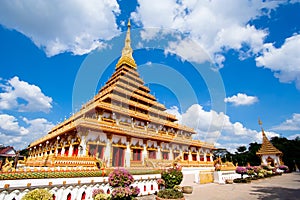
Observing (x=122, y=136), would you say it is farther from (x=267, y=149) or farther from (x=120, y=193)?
(x=267, y=149)

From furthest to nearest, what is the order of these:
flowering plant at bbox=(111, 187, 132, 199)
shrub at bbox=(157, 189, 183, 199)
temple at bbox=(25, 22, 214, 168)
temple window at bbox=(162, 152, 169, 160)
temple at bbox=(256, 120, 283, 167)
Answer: temple at bbox=(256, 120, 283, 167) → temple window at bbox=(162, 152, 169, 160) → temple at bbox=(25, 22, 214, 168) → shrub at bbox=(157, 189, 183, 199) → flowering plant at bbox=(111, 187, 132, 199)

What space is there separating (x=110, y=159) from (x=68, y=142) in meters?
5.33

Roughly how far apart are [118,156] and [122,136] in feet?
6.64

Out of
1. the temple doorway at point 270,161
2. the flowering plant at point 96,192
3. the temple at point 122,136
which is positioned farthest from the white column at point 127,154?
the temple doorway at point 270,161

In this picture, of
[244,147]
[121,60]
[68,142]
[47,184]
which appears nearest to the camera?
[47,184]

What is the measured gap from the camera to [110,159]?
17078mm

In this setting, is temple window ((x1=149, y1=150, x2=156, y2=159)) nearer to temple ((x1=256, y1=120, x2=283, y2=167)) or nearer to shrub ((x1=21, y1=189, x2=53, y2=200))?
shrub ((x1=21, y1=189, x2=53, y2=200))

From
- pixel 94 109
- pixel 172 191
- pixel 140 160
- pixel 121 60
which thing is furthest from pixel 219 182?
pixel 121 60

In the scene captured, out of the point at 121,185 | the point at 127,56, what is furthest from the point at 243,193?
the point at 127,56

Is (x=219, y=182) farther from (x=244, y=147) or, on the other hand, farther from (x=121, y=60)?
(x=244, y=147)

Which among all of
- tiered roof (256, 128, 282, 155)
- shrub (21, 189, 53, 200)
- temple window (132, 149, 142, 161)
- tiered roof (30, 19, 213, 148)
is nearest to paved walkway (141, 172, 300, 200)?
temple window (132, 149, 142, 161)

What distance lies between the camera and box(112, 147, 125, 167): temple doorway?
694 inches

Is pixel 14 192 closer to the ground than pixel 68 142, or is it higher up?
closer to the ground

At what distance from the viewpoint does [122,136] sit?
737 inches
